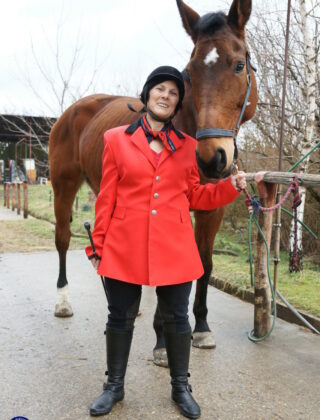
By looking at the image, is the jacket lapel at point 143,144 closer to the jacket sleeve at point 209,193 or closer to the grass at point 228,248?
the jacket sleeve at point 209,193

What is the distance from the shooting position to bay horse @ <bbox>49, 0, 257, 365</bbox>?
2.14 metres

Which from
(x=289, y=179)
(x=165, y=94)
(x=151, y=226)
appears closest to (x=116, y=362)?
(x=151, y=226)

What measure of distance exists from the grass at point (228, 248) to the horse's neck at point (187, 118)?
1.93 meters

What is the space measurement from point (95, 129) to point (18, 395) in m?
2.27

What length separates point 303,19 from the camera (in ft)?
16.1

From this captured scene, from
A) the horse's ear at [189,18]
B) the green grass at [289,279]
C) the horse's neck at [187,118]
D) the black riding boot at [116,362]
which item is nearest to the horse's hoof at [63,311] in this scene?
the black riding boot at [116,362]

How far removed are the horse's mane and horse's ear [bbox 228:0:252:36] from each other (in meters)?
0.05

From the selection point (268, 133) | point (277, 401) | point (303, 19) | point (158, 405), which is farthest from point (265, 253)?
point (268, 133)

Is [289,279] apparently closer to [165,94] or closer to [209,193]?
[209,193]

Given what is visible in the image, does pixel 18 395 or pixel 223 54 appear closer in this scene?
pixel 223 54

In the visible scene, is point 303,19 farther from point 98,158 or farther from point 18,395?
point 18,395

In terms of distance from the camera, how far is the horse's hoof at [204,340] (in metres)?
3.13

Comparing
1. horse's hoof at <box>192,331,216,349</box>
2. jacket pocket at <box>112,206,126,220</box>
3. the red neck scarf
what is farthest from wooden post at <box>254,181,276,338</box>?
jacket pocket at <box>112,206,126,220</box>

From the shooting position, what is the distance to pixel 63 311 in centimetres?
381
